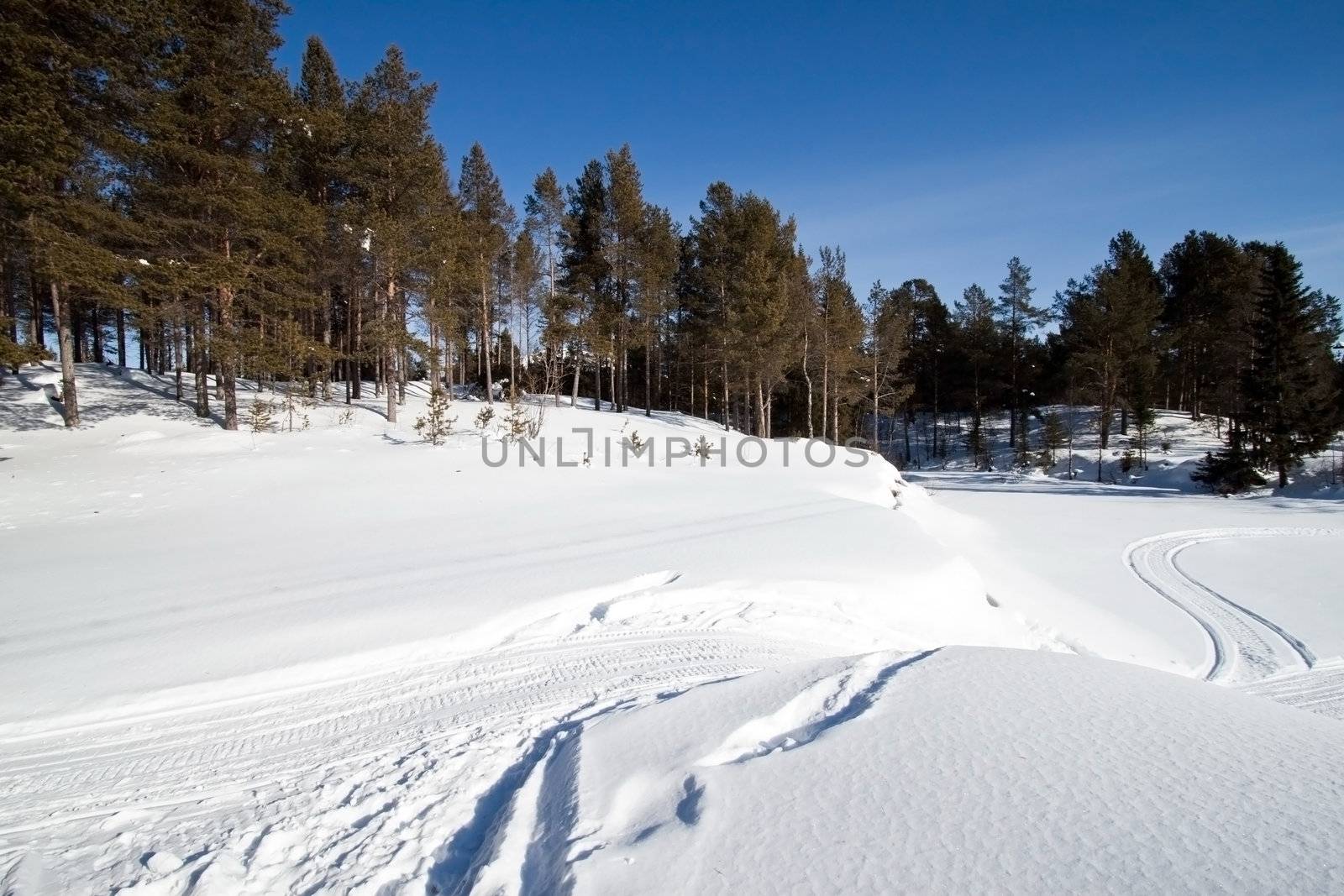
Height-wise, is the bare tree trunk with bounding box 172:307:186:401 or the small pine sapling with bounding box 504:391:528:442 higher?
the bare tree trunk with bounding box 172:307:186:401

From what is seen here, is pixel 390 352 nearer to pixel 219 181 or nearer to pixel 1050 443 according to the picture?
pixel 219 181

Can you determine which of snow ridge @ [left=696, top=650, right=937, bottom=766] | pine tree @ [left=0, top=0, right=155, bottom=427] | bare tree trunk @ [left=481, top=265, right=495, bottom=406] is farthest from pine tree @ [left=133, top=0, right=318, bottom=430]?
snow ridge @ [left=696, top=650, right=937, bottom=766]

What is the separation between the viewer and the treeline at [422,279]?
12.8 meters

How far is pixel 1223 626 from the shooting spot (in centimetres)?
789

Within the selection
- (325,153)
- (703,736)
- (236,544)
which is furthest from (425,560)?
(325,153)

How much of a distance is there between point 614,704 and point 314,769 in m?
1.63

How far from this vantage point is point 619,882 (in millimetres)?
1860

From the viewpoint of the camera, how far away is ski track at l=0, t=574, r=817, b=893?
2281mm

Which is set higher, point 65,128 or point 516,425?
point 65,128

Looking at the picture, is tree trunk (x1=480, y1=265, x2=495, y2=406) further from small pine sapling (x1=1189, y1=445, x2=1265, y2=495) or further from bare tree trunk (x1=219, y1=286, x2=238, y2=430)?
small pine sapling (x1=1189, y1=445, x2=1265, y2=495)

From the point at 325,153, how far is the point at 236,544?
17021 mm

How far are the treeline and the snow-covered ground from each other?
6.26 m

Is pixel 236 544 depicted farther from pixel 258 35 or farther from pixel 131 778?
pixel 258 35

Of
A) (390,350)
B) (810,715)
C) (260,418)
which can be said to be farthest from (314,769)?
(390,350)
